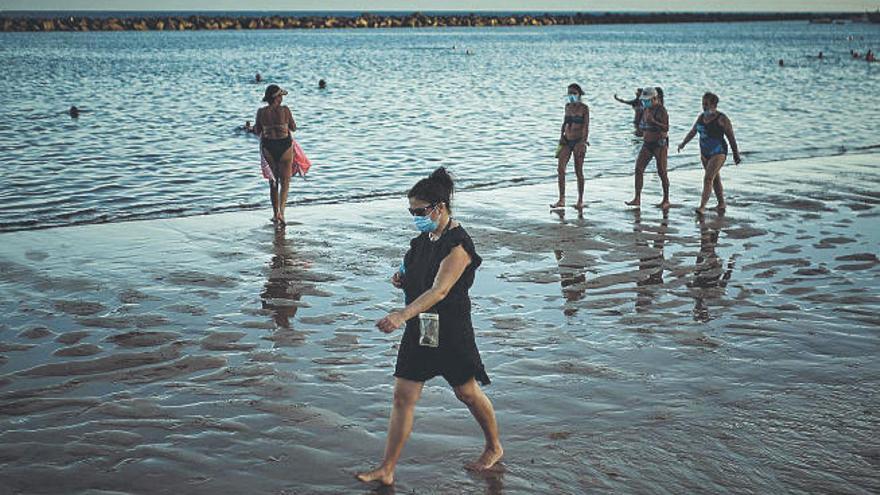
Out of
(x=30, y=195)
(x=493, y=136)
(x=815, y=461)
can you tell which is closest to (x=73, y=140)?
(x=30, y=195)

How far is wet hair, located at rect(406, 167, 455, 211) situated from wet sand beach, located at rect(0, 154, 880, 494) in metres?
1.55

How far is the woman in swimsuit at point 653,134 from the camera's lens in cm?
1268

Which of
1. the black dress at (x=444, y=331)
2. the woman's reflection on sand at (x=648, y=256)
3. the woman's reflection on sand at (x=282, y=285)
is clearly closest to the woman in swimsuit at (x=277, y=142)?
the woman's reflection on sand at (x=282, y=285)

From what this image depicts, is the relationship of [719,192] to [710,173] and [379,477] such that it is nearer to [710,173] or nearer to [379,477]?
[710,173]

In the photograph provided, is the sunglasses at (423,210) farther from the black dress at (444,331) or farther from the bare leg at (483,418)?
the bare leg at (483,418)

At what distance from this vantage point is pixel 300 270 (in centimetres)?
969

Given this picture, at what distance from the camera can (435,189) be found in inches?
188

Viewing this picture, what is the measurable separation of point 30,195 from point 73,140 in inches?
330

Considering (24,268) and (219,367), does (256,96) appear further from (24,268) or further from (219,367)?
(219,367)

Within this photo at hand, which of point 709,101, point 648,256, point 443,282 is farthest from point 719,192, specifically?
point 443,282

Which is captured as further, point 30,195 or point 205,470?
point 30,195

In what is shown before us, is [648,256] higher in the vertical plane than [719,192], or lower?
lower

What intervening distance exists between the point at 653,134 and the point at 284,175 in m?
5.17

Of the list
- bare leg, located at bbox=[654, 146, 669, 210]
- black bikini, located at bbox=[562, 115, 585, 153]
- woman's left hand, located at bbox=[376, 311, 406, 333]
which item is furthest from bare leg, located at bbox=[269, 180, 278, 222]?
woman's left hand, located at bbox=[376, 311, 406, 333]
